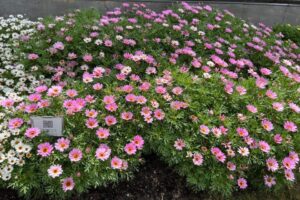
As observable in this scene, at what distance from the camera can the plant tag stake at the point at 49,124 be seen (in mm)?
2418

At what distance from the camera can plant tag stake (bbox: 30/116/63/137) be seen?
2.42m

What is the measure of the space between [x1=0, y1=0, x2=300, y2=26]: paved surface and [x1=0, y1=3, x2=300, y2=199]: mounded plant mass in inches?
48.2

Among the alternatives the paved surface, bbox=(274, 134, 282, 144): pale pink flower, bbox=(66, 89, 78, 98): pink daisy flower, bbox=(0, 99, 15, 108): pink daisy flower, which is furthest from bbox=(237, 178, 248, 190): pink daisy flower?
the paved surface

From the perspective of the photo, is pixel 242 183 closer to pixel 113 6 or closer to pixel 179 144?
pixel 179 144

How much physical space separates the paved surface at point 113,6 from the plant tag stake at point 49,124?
2.96 meters

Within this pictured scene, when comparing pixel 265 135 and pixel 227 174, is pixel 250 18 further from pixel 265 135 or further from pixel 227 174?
pixel 227 174

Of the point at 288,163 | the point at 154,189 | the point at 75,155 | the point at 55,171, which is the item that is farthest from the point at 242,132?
the point at 55,171

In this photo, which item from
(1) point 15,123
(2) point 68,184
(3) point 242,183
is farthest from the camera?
(3) point 242,183

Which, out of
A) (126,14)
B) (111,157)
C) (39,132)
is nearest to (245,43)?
(126,14)

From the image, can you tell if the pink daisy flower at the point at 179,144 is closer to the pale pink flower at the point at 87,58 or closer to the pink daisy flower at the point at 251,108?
the pink daisy flower at the point at 251,108

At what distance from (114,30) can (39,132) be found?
72.1 inches

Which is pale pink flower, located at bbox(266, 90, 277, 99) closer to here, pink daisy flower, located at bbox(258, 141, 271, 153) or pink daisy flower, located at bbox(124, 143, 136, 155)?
pink daisy flower, located at bbox(258, 141, 271, 153)

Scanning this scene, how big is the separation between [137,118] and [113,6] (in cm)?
283

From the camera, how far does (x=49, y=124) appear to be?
95.7 inches
